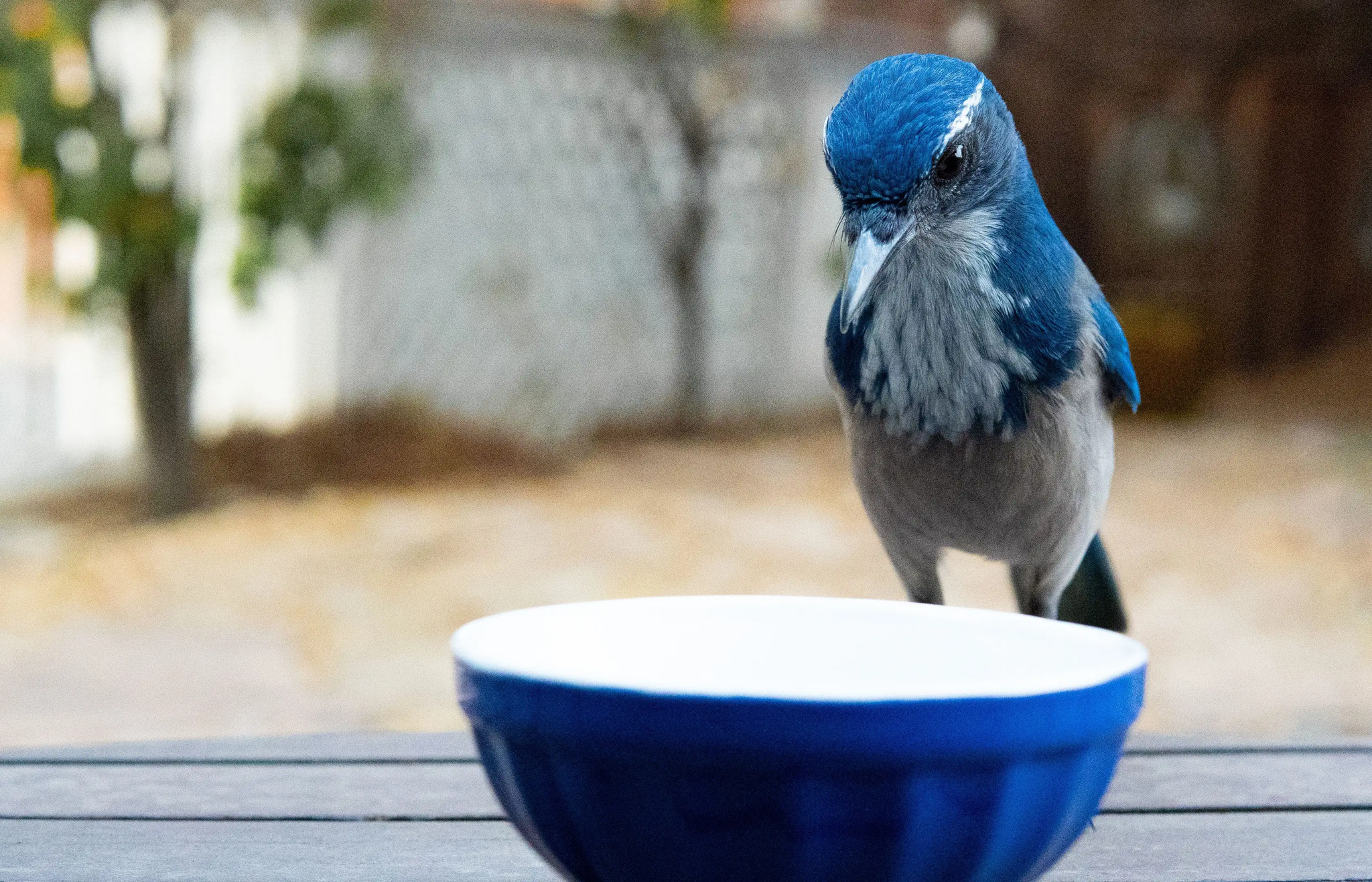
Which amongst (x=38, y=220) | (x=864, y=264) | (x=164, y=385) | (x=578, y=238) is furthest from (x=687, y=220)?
(x=864, y=264)

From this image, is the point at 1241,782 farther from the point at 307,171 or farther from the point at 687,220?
the point at 687,220

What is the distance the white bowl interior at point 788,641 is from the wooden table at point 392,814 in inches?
8.6

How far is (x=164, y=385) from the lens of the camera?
17.5 feet

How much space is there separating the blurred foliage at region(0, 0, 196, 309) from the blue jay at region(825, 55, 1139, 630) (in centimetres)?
417

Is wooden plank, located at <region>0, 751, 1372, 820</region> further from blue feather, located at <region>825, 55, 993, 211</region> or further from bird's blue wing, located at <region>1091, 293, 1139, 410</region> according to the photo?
blue feather, located at <region>825, 55, 993, 211</region>

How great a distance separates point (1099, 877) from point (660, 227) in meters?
6.72

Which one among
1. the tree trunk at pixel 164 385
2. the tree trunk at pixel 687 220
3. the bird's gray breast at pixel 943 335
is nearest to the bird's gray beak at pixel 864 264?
the bird's gray breast at pixel 943 335

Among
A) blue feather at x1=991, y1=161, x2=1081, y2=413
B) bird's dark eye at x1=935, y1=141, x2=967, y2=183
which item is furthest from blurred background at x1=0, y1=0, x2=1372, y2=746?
bird's dark eye at x1=935, y1=141, x2=967, y2=183

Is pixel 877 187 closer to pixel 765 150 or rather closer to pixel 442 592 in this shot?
pixel 442 592

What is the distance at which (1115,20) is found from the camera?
374 inches

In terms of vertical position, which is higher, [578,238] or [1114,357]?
[1114,357]

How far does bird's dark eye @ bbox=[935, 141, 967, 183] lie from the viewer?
3.51 feet

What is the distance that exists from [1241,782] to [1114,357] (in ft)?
1.23

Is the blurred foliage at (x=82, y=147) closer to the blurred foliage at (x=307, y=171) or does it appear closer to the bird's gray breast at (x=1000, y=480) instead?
the blurred foliage at (x=307, y=171)
